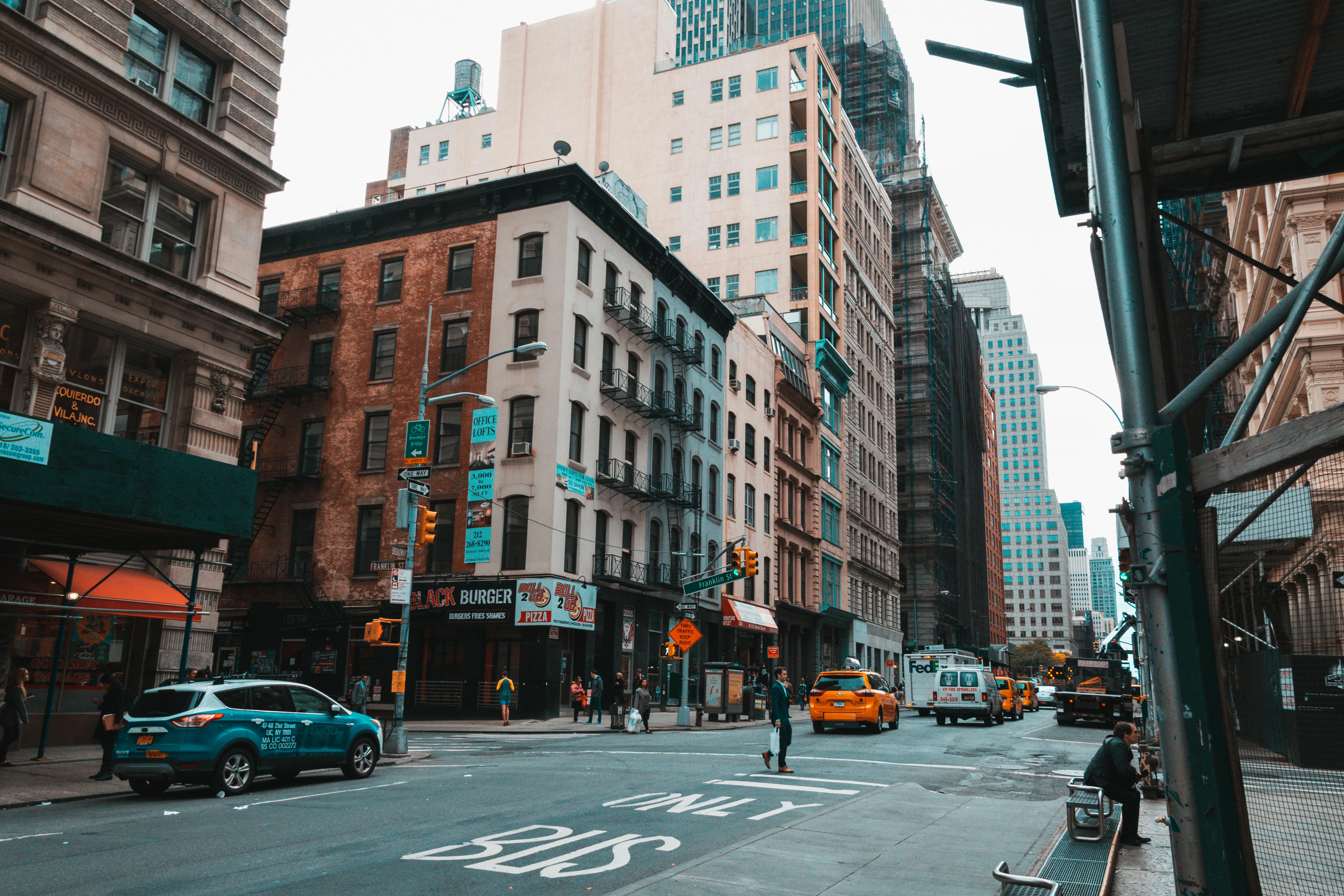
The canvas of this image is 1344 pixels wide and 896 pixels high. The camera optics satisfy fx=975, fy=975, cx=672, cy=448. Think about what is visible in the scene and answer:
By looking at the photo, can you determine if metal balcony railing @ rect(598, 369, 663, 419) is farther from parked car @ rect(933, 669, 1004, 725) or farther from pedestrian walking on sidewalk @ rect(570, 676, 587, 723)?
parked car @ rect(933, 669, 1004, 725)

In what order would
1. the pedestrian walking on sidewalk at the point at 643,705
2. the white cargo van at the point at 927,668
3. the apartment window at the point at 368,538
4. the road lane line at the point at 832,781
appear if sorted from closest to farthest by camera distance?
the road lane line at the point at 832,781
the pedestrian walking on sidewalk at the point at 643,705
the apartment window at the point at 368,538
the white cargo van at the point at 927,668

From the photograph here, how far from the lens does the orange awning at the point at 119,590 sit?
18516 mm

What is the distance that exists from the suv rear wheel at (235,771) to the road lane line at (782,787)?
6.97m

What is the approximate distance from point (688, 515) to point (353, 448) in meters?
15.4

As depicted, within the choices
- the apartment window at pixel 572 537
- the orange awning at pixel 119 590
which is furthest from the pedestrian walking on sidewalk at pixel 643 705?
the orange awning at pixel 119 590

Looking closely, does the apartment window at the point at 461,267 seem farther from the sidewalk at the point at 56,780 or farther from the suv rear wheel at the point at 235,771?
the suv rear wheel at the point at 235,771

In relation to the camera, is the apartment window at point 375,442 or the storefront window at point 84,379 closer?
the storefront window at point 84,379

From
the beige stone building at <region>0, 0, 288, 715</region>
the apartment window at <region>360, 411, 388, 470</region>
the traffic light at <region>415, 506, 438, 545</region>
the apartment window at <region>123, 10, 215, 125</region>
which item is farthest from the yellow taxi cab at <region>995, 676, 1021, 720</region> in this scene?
the apartment window at <region>123, 10, 215, 125</region>

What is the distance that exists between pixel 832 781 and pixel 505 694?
59.1 feet

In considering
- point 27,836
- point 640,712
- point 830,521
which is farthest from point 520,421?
point 830,521

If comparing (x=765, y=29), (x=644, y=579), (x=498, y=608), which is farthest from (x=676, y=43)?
(x=765, y=29)

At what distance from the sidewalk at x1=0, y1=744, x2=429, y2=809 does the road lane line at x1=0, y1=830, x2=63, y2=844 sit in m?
2.87

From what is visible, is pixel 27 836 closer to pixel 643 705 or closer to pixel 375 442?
pixel 643 705

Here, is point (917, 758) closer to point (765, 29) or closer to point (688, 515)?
point (688, 515)
